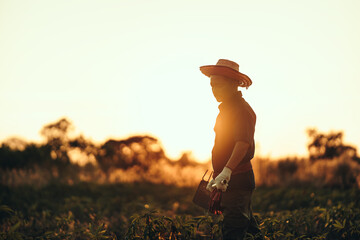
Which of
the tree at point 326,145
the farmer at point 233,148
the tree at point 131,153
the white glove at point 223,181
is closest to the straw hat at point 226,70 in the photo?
the farmer at point 233,148

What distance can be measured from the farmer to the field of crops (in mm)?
625

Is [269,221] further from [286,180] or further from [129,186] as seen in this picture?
[286,180]

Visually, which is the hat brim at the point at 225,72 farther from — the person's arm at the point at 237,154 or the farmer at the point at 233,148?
the person's arm at the point at 237,154

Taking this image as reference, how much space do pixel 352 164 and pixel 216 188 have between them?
10.7 m

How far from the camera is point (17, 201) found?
8648 millimetres

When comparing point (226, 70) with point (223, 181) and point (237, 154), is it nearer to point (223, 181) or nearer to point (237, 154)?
point (237, 154)

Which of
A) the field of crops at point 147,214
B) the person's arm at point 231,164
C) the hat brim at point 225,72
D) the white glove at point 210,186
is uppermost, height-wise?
the hat brim at point 225,72

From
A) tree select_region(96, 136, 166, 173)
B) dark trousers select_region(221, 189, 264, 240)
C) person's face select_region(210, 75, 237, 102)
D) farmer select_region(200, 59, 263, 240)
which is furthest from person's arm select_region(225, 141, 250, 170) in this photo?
tree select_region(96, 136, 166, 173)

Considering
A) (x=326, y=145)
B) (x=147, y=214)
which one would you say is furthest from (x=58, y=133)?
(x=326, y=145)

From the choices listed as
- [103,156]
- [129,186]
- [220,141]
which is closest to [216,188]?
[220,141]

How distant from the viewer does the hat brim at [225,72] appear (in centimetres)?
387

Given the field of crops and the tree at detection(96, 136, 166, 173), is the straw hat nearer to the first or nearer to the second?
the field of crops

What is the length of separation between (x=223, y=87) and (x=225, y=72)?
165mm

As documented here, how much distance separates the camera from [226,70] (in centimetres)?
387
